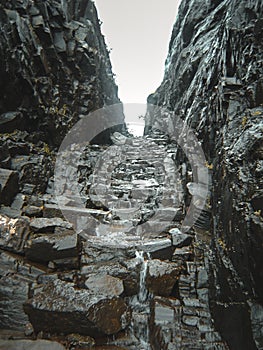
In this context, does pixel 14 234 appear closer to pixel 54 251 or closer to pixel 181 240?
pixel 54 251

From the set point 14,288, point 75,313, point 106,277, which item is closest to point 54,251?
point 14,288

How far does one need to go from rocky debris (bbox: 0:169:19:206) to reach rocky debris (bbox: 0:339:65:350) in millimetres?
5392

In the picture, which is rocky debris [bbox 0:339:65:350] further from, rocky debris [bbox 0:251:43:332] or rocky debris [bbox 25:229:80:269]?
rocky debris [bbox 25:229:80:269]

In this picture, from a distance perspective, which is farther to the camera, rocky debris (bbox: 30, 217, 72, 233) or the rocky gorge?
rocky debris (bbox: 30, 217, 72, 233)

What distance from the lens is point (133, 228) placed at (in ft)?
32.1

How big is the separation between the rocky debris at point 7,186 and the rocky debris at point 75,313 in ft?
15.5

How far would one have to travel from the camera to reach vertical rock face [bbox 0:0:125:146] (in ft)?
41.6

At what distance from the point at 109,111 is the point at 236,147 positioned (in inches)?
871

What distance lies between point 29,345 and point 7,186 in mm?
6059

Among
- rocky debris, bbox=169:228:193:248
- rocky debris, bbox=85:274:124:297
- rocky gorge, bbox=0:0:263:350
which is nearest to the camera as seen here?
rocky gorge, bbox=0:0:263:350

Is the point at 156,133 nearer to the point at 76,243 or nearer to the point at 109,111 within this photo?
the point at 109,111

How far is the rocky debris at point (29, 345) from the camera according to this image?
14.8 ft

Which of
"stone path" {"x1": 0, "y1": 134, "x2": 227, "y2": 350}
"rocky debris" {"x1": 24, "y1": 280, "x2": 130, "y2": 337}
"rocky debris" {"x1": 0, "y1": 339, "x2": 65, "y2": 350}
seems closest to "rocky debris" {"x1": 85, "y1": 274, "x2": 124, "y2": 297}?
"stone path" {"x1": 0, "y1": 134, "x2": 227, "y2": 350}

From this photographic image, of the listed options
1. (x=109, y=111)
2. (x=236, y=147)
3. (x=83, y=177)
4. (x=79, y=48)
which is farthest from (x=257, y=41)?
(x=109, y=111)
